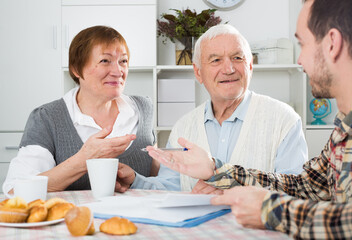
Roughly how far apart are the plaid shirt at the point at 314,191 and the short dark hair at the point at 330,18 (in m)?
0.21

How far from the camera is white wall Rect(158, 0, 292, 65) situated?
10.8ft

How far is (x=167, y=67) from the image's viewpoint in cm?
304

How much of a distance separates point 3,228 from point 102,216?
0.75ft

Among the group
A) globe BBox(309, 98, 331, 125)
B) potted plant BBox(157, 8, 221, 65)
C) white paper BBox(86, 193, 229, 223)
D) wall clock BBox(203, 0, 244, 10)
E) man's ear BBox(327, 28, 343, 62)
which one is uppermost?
wall clock BBox(203, 0, 244, 10)

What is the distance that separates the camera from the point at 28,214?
3.18ft

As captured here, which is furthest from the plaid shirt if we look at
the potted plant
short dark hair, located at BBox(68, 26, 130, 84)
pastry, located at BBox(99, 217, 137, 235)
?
the potted plant

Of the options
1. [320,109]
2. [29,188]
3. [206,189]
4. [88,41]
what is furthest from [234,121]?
[320,109]

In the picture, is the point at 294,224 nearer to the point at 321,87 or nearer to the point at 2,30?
the point at 321,87

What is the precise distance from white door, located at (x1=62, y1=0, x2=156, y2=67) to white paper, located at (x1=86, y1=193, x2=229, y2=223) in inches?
79.2

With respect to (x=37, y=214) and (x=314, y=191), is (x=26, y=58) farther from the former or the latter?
(x=314, y=191)

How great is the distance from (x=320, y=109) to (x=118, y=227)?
8.32ft

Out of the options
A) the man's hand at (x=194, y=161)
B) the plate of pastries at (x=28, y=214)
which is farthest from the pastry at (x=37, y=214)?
the man's hand at (x=194, y=161)

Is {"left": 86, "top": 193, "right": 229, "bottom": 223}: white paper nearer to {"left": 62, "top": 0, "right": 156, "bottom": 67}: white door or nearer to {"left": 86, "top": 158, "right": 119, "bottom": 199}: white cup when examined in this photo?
{"left": 86, "top": 158, "right": 119, "bottom": 199}: white cup

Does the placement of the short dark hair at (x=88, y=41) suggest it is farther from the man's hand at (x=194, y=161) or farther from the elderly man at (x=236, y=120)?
the man's hand at (x=194, y=161)
